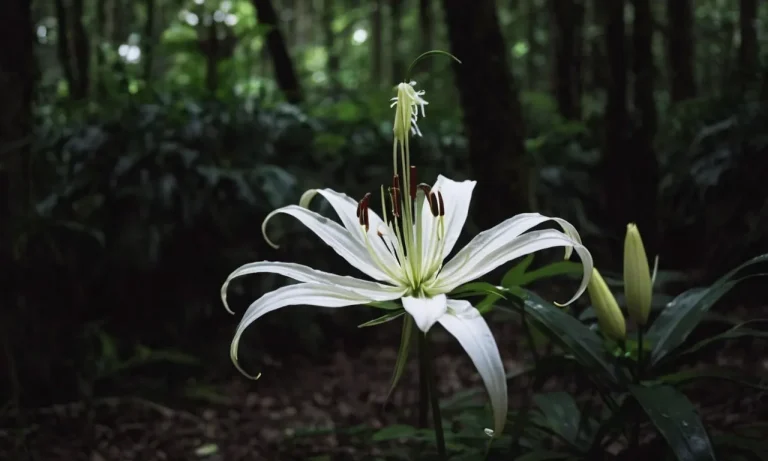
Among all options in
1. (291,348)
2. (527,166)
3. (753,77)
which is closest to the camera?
(527,166)

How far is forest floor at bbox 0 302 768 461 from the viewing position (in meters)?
1.60

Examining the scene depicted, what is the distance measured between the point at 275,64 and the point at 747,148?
2.71 meters

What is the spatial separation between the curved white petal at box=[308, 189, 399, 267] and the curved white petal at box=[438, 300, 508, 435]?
18 centimetres

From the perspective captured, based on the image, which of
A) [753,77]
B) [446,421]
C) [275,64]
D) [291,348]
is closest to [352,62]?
[275,64]

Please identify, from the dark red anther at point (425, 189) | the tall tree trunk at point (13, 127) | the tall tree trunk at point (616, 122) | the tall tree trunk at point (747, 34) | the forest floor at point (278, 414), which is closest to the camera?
the dark red anther at point (425, 189)

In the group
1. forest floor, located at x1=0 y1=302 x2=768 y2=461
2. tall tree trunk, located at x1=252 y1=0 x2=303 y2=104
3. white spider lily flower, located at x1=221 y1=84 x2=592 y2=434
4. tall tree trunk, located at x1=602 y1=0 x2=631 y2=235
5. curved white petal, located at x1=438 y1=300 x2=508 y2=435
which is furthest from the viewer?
tall tree trunk, located at x1=252 y1=0 x2=303 y2=104

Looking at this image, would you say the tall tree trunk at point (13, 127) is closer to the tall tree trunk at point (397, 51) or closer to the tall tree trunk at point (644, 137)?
the tall tree trunk at point (644, 137)

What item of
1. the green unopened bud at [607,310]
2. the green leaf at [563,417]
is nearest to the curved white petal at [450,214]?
the green unopened bud at [607,310]

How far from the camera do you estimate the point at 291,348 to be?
271 cm

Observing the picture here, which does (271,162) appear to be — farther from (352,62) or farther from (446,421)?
(352,62)

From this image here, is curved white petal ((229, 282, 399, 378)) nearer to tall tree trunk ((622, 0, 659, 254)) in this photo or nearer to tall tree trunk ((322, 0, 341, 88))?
tall tree trunk ((622, 0, 659, 254))

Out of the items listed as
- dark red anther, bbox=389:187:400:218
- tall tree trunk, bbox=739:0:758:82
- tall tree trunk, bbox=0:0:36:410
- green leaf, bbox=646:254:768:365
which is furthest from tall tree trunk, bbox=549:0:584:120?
dark red anther, bbox=389:187:400:218

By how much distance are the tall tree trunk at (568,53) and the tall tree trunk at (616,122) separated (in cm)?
124

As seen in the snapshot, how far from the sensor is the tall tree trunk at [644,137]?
2.79 m
